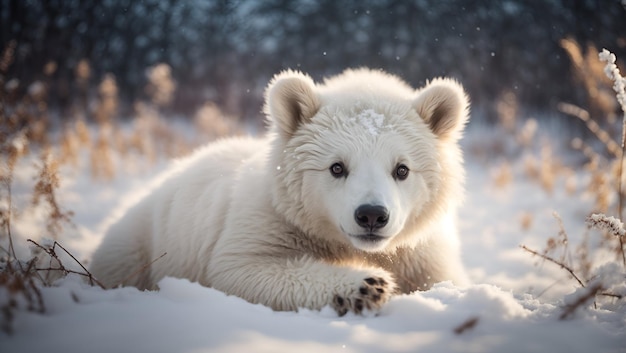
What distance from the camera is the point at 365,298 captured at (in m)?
2.20

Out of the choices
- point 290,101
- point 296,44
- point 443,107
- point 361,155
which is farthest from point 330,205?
point 296,44

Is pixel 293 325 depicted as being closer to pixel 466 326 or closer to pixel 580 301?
pixel 466 326

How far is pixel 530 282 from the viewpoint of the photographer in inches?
167

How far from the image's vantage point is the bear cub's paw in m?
2.20

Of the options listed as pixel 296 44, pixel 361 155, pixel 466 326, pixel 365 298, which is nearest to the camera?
pixel 466 326

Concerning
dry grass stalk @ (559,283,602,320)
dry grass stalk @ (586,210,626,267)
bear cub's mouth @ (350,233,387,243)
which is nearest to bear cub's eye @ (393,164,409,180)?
bear cub's mouth @ (350,233,387,243)

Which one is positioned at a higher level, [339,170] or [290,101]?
[290,101]

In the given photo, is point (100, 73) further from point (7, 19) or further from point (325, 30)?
point (325, 30)

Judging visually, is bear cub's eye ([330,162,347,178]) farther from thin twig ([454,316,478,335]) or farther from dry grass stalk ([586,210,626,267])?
dry grass stalk ([586,210,626,267])

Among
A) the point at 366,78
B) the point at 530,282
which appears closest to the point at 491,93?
the point at 530,282

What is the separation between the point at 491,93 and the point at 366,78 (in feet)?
34.0

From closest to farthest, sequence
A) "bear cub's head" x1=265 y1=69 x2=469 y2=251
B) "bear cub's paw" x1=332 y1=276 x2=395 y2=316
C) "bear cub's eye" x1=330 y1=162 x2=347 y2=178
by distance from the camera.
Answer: "bear cub's paw" x1=332 y1=276 x2=395 y2=316
"bear cub's head" x1=265 y1=69 x2=469 y2=251
"bear cub's eye" x1=330 y1=162 x2=347 y2=178

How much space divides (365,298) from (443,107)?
1.46 m

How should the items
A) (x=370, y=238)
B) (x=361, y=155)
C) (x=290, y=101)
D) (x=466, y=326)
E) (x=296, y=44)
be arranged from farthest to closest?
(x=296, y=44) < (x=290, y=101) < (x=361, y=155) < (x=370, y=238) < (x=466, y=326)
